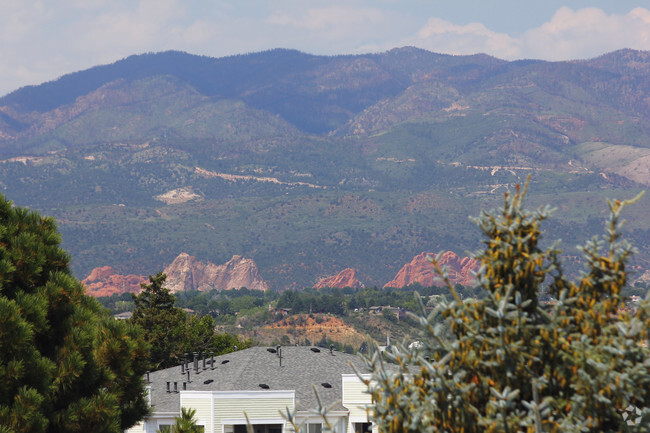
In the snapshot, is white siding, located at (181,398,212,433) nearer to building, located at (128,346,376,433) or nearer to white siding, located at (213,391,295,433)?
building, located at (128,346,376,433)

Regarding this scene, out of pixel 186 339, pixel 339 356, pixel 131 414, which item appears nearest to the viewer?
pixel 131 414

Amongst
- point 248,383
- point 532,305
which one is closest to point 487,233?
point 532,305

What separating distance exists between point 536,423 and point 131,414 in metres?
16.5

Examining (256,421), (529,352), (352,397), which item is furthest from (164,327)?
(529,352)

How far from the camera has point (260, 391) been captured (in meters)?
45.7

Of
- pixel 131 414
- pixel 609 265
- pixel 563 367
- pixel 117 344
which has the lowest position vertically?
pixel 131 414

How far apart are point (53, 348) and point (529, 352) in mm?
14837

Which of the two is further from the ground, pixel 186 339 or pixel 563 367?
pixel 563 367

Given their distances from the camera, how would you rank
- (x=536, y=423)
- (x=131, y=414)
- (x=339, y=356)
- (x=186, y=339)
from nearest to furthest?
(x=536, y=423)
(x=131, y=414)
(x=339, y=356)
(x=186, y=339)

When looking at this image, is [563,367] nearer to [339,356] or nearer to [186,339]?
[339,356]

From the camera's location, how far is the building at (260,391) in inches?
1785

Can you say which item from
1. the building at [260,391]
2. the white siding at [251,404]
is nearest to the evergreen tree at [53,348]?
the building at [260,391]

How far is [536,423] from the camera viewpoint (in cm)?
909

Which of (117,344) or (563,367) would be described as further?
(117,344)
